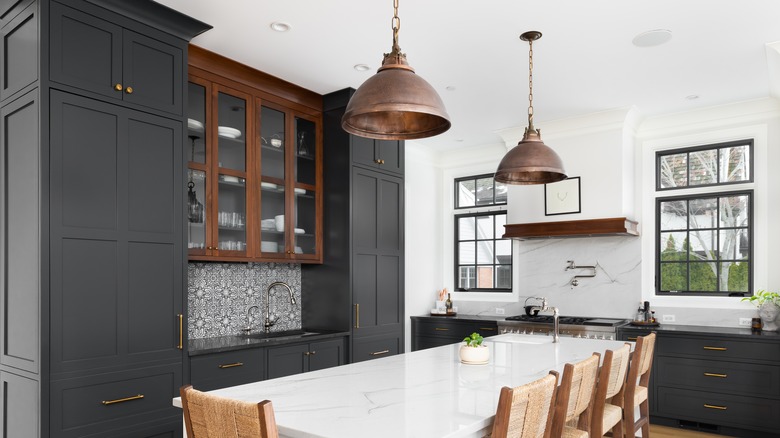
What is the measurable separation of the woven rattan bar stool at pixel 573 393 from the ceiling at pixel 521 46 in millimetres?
2025

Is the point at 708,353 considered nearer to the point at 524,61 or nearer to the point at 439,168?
the point at 524,61

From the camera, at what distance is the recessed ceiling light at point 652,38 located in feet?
12.1

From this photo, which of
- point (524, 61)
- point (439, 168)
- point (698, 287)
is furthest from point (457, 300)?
point (524, 61)

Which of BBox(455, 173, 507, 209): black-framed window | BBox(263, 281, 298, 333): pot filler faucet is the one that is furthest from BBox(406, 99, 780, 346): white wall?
BBox(263, 281, 298, 333): pot filler faucet

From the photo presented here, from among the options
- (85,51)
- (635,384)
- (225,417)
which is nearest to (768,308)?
(635,384)

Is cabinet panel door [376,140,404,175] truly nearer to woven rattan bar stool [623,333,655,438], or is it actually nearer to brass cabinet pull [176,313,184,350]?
brass cabinet pull [176,313,184,350]

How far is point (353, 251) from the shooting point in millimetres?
4805

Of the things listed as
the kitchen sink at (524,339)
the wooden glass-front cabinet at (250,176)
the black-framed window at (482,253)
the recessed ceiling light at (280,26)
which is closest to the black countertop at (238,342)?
the wooden glass-front cabinet at (250,176)

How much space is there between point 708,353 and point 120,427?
4.41m

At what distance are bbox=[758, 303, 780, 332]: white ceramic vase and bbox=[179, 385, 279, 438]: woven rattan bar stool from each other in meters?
4.64

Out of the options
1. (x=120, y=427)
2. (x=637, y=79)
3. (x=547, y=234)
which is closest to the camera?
(x=120, y=427)

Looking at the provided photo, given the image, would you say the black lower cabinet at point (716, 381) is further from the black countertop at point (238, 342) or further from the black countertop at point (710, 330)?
the black countertop at point (238, 342)

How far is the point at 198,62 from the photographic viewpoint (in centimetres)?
394

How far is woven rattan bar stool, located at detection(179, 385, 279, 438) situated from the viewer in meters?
1.67
